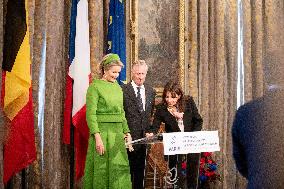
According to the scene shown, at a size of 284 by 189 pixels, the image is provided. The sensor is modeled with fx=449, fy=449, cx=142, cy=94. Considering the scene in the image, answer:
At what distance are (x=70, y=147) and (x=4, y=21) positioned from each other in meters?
1.73

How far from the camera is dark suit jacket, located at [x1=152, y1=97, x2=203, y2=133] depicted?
465 centimetres

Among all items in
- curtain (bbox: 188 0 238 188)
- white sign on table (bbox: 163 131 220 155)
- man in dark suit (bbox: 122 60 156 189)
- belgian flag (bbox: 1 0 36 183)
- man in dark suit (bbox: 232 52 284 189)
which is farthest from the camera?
curtain (bbox: 188 0 238 188)

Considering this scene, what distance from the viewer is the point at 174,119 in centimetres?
466

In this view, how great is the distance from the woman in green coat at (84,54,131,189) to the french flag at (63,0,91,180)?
844 millimetres

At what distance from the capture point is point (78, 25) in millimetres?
5316

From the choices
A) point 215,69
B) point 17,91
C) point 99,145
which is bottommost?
point 99,145

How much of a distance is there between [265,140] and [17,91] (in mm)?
3376

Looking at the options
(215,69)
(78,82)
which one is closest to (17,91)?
(78,82)

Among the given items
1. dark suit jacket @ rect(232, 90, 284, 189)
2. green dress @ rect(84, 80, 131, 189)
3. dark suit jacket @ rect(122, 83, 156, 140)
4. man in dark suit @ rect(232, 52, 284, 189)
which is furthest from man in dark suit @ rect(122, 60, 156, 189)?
man in dark suit @ rect(232, 52, 284, 189)

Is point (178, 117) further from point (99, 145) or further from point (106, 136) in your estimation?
point (99, 145)

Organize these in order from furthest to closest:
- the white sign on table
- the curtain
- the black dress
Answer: the curtain < the black dress < the white sign on table

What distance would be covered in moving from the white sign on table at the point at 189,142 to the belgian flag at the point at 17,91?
5.05ft

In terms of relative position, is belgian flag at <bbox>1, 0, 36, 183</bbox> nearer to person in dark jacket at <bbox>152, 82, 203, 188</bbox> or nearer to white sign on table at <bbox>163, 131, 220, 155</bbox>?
person in dark jacket at <bbox>152, 82, 203, 188</bbox>

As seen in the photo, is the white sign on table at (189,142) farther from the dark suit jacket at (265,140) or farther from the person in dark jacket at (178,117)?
the dark suit jacket at (265,140)
